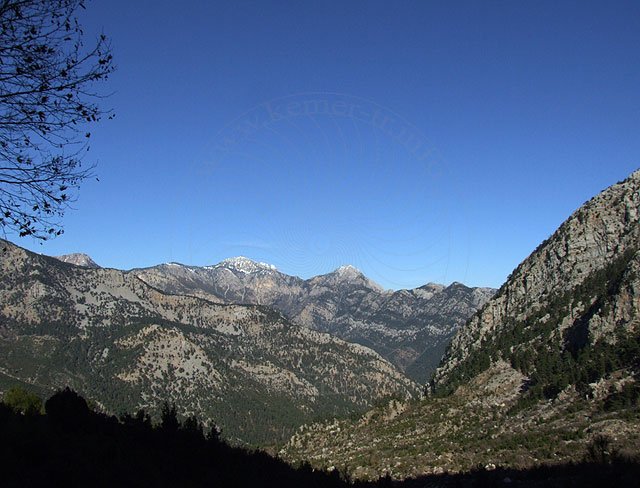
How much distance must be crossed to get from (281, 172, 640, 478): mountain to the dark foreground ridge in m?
11.9

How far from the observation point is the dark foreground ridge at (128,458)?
10.8 m

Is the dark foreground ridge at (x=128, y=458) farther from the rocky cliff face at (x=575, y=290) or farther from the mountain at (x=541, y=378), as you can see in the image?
the rocky cliff face at (x=575, y=290)

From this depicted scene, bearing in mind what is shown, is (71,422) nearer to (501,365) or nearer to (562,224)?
(501,365)

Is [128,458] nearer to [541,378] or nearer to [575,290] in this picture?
[541,378]

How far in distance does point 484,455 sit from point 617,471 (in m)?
27.6

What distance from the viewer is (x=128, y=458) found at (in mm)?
13367

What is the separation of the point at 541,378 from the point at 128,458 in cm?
6970

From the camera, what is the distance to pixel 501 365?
8531cm

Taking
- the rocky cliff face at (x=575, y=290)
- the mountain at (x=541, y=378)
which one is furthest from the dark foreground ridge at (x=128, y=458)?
the rocky cliff face at (x=575, y=290)

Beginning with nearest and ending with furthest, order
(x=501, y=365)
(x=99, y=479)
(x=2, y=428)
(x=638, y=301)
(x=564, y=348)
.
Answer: (x=99, y=479), (x=2, y=428), (x=638, y=301), (x=564, y=348), (x=501, y=365)

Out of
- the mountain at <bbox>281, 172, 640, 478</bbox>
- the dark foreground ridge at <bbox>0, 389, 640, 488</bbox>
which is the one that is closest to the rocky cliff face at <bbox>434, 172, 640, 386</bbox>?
the mountain at <bbox>281, 172, 640, 478</bbox>

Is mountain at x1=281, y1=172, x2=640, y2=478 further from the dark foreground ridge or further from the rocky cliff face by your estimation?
the dark foreground ridge

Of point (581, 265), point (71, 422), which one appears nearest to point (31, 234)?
point (71, 422)

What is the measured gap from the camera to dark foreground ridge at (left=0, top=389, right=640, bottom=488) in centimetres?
1080
